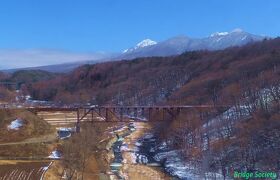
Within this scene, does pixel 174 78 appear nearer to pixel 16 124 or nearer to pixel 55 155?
pixel 16 124

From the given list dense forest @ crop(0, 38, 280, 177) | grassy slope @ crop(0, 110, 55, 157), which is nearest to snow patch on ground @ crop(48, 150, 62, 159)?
grassy slope @ crop(0, 110, 55, 157)

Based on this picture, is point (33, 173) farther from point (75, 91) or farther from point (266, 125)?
point (75, 91)

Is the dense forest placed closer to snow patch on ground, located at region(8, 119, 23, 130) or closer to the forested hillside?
the forested hillside

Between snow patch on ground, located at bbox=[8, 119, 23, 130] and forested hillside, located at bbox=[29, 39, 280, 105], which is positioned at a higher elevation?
forested hillside, located at bbox=[29, 39, 280, 105]

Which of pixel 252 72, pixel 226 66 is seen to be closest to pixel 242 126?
pixel 252 72

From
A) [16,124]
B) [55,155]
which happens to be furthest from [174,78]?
[55,155]

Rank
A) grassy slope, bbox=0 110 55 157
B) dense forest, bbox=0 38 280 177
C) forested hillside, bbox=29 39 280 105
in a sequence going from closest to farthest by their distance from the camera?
dense forest, bbox=0 38 280 177 < grassy slope, bbox=0 110 55 157 < forested hillside, bbox=29 39 280 105

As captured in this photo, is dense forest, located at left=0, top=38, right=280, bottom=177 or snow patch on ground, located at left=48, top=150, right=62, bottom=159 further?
snow patch on ground, located at left=48, top=150, right=62, bottom=159
